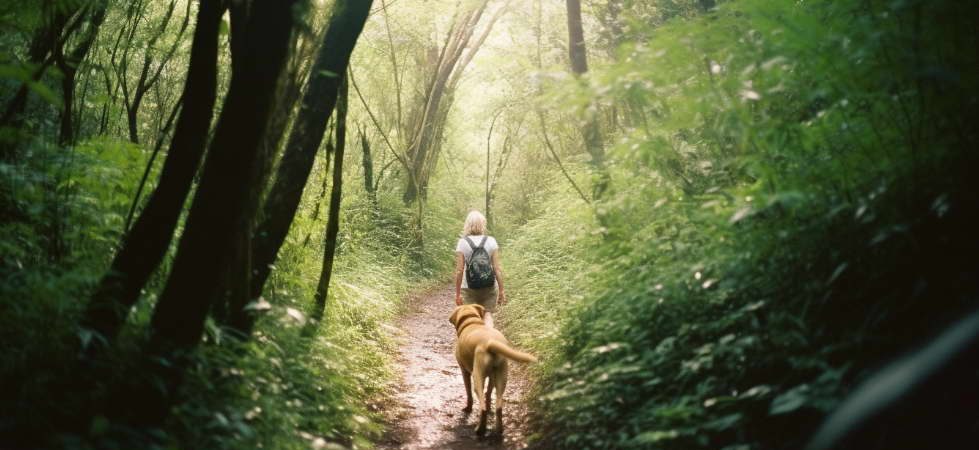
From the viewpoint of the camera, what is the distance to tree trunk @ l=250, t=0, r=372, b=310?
4574 mm

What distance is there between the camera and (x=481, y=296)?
283 inches

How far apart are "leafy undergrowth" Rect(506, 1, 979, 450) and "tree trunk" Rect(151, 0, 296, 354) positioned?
171 cm

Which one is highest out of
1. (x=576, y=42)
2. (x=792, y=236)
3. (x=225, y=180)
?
(x=576, y=42)

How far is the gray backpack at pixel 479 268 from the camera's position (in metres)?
7.06

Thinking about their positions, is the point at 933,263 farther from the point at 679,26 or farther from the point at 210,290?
the point at 210,290

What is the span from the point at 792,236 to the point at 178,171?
3359 mm

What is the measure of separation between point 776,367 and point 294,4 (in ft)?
10.4

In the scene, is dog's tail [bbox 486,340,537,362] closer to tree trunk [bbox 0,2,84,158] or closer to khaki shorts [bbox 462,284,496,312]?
khaki shorts [bbox 462,284,496,312]

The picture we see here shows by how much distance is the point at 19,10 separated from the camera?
4.52 meters

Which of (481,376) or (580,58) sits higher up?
(580,58)

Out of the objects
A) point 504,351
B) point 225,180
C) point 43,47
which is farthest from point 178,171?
point 43,47

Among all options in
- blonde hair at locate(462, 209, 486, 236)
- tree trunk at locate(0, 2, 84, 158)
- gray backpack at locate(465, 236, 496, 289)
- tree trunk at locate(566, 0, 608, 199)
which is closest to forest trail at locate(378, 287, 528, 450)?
gray backpack at locate(465, 236, 496, 289)

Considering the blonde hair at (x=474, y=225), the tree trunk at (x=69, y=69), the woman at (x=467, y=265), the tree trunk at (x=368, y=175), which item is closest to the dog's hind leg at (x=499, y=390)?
the woman at (x=467, y=265)

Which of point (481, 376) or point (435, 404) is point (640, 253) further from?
point (435, 404)
